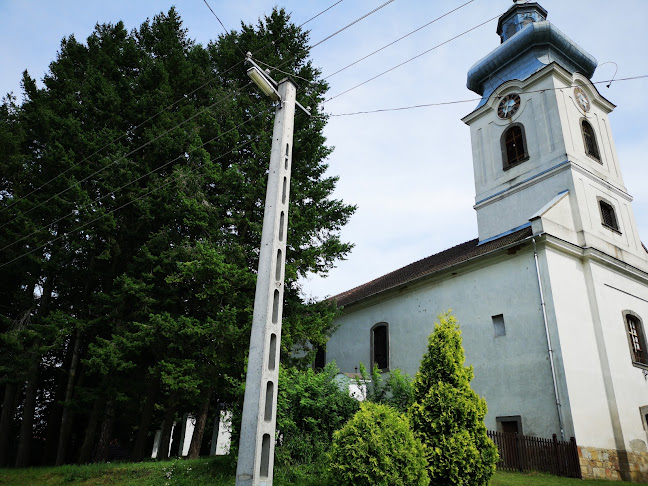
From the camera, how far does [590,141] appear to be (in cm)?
2072

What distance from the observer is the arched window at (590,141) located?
800 inches

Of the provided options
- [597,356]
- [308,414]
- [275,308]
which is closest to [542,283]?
[597,356]

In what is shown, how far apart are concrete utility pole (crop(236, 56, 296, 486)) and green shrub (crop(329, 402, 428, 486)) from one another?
7.30 feet

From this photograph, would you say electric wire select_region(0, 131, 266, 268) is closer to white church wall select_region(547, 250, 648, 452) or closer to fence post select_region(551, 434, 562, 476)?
white church wall select_region(547, 250, 648, 452)

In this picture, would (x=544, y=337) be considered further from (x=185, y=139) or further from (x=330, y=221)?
(x=185, y=139)

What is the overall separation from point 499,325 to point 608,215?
7389 millimetres

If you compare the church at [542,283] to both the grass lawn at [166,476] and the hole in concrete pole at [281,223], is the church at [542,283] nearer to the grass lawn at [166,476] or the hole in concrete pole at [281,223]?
the grass lawn at [166,476]

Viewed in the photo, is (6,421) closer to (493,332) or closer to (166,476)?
(166,476)

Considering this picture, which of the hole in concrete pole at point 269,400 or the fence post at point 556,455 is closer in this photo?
the hole in concrete pole at point 269,400

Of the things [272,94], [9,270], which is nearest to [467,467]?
[272,94]

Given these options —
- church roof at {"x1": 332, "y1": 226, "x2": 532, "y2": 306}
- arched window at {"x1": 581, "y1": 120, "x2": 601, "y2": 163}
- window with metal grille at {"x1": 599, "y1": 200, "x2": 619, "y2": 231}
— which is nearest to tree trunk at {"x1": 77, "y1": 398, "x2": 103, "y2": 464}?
church roof at {"x1": 332, "y1": 226, "x2": 532, "y2": 306}

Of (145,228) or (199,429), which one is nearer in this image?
(199,429)

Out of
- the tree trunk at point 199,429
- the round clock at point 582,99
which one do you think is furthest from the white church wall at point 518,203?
the tree trunk at point 199,429

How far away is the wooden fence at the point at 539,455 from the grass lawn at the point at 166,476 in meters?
0.51
